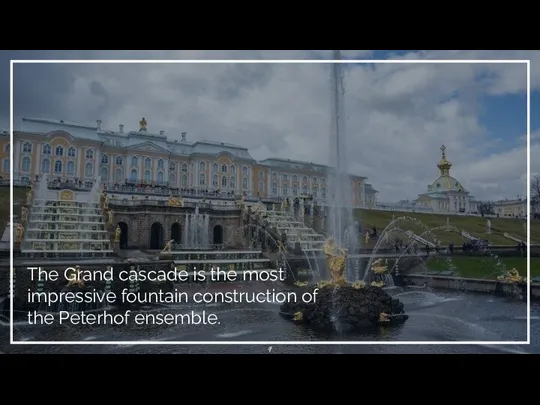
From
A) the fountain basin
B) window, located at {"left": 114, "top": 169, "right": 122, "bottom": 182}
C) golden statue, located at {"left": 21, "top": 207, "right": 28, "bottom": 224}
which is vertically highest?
window, located at {"left": 114, "top": 169, "right": 122, "bottom": 182}

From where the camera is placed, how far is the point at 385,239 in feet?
63.1

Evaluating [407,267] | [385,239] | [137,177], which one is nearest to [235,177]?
[137,177]

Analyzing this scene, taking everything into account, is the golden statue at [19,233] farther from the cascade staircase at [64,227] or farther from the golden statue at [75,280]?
the golden statue at [75,280]

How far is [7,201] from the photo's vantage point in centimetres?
1445

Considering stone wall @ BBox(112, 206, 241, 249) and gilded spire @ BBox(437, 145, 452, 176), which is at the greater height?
gilded spire @ BBox(437, 145, 452, 176)

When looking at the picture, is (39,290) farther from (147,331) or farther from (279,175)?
(279,175)

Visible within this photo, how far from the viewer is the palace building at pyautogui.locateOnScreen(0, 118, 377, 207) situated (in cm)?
1741

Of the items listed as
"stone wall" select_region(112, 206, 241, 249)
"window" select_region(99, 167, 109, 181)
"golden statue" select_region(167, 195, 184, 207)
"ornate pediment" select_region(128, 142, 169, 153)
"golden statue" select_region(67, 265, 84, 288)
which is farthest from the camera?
"ornate pediment" select_region(128, 142, 169, 153)

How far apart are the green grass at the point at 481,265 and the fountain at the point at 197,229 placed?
864 cm

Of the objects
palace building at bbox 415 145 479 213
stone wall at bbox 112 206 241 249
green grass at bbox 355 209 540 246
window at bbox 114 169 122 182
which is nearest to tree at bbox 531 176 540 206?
green grass at bbox 355 209 540 246

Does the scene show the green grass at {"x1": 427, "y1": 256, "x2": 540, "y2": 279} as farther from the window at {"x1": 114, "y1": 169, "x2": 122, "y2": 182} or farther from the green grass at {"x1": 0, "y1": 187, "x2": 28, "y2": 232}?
the green grass at {"x1": 0, "y1": 187, "x2": 28, "y2": 232}

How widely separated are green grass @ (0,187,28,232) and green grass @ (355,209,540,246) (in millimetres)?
14518

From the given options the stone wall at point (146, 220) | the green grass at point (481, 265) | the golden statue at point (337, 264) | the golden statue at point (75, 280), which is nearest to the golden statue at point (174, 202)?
the stone wall at point (146, 220)

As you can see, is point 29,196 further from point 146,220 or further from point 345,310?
point 345,310
